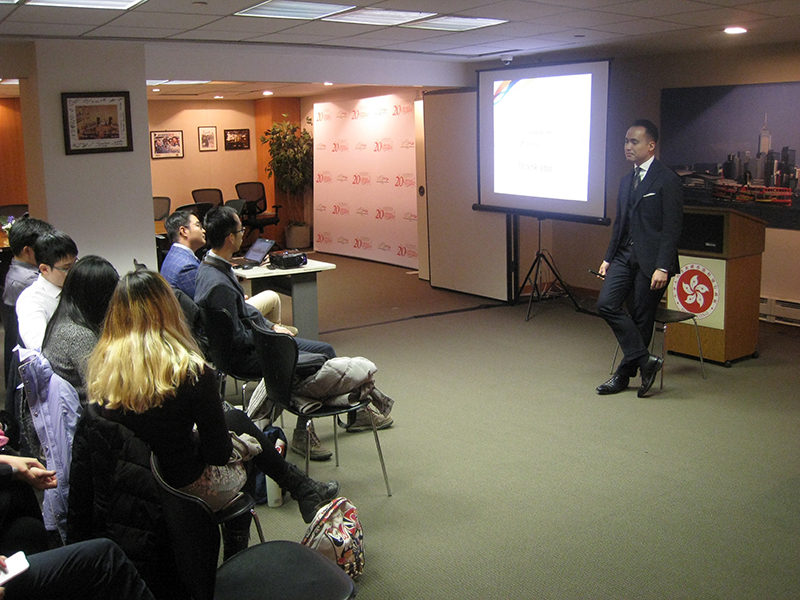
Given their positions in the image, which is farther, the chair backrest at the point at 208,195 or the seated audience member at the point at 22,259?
the chair backrest at the point at 208,195

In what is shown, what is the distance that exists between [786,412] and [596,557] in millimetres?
2187

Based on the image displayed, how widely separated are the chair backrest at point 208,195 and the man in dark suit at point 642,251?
29.8 feet

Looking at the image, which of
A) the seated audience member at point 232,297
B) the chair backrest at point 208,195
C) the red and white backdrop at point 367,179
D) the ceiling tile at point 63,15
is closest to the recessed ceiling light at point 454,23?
the ceiling tile at point 63,15

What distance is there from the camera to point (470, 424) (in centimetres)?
450

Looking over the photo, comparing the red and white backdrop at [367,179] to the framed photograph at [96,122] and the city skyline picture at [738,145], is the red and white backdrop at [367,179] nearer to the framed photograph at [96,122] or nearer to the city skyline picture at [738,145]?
the city skyline picture at [738,145]

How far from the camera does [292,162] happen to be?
1241 centimetres

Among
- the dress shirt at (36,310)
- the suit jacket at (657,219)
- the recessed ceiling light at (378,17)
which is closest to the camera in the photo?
the dress shirt at (36,310)

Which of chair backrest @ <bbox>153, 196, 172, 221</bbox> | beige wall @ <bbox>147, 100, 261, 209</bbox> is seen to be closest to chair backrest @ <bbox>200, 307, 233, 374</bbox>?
chair backrest @ <bbox>153, 196, 172, 221</bbox>

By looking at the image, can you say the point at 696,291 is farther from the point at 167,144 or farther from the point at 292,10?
the point at 167,144

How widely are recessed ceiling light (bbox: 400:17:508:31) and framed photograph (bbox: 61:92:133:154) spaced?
2342 millimetres

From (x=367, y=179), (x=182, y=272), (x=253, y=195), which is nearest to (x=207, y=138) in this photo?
(x=253, y=195)

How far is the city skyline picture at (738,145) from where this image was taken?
20.4 feet

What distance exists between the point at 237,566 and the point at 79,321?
127 centimetres

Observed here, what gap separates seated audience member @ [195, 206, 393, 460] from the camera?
3877mm
